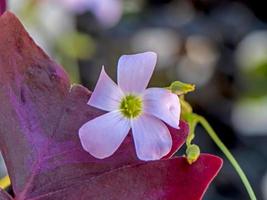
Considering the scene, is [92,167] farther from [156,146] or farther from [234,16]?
[234,16]

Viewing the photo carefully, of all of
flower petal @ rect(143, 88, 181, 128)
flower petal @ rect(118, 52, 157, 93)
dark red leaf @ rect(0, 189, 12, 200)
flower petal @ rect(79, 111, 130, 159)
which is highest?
flower petal @ rect(118, 52, 157, 93)

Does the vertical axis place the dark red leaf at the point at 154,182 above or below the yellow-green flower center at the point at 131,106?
below

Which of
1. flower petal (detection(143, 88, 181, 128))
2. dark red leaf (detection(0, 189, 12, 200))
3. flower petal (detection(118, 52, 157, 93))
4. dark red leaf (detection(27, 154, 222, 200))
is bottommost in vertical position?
dark red leaf (detection(0, 189, 12, 200))

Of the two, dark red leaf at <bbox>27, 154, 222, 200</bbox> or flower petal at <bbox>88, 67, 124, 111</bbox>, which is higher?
flower petal at <bbox>88, 67, 124, 111</bbox>

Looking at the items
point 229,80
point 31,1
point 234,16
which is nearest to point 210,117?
point 229,80
